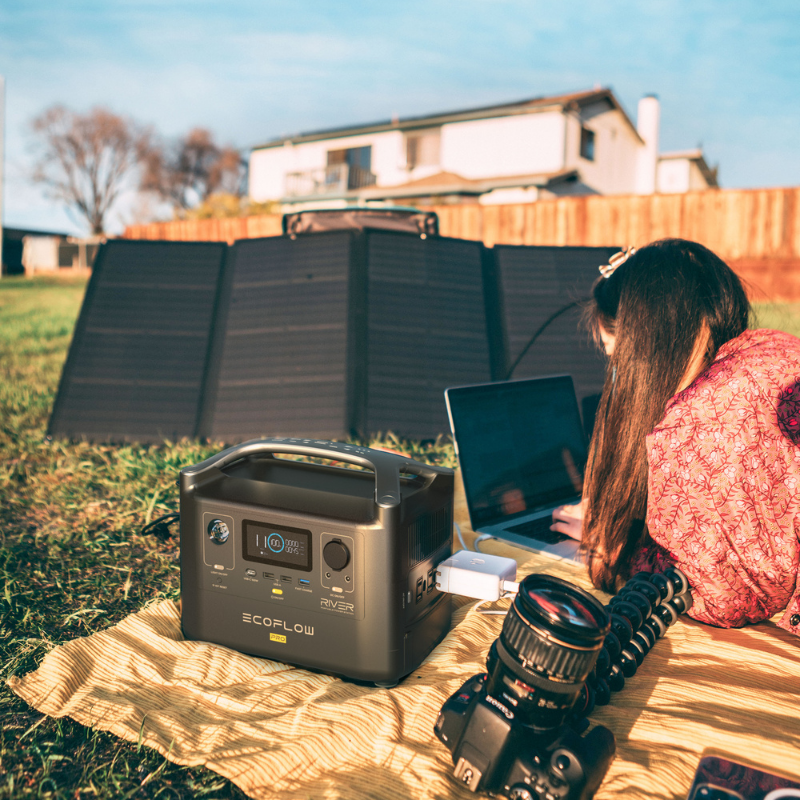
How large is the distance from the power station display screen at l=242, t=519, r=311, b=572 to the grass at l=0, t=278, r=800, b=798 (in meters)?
0.44

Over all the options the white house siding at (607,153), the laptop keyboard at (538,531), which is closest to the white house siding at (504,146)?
the white house siding at (607,153)

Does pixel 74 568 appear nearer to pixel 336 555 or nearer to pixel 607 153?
pixel 336 555

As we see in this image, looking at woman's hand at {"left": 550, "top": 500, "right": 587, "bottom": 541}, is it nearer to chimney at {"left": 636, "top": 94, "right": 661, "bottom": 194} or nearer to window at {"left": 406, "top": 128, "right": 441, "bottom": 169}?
window at {"left": 406, "top": 128, "right": 441, "bottom": 169}

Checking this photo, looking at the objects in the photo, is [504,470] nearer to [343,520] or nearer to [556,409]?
[556,409]

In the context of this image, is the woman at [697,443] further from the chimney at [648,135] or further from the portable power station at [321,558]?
the chimney at [648,135]

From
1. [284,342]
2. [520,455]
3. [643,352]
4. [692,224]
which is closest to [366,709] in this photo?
[643,352]

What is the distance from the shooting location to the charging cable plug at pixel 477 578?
1.51 metres

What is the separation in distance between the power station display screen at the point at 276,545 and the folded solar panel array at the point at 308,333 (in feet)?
7.22

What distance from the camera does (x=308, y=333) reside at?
13.2 feet

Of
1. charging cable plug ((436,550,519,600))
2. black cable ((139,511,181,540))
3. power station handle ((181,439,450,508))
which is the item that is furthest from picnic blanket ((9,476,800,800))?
black cable ((139,511,181,540))

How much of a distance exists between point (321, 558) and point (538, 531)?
4.08 feet

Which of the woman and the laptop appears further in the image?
the laptop

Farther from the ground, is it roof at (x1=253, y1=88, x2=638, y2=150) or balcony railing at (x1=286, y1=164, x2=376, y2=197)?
roof at (x1=253, y1=88, x2=638, y2=150)

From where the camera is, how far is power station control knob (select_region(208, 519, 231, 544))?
1.48 metres
